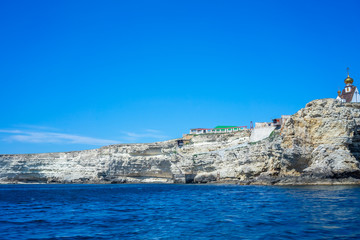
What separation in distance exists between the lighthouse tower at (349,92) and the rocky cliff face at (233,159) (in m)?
20.2

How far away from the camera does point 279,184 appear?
34.9 m

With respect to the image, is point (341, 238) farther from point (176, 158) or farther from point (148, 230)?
point (176, 158)

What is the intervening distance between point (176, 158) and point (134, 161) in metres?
9.05

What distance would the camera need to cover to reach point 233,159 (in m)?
47.7

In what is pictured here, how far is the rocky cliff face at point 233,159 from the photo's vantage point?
1329 inches

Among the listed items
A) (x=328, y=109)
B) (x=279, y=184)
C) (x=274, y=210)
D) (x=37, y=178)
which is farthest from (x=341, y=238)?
(x=37, y=178)

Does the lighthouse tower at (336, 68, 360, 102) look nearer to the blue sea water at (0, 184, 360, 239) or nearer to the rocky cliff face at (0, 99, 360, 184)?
the rocky cliff face at (0, 99, 360, 184)

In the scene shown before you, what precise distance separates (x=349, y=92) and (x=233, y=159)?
29635 mm

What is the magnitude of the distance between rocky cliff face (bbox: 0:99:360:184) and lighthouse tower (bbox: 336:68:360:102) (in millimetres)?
20158

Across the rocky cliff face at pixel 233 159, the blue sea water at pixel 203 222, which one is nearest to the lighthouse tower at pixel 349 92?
the rocky cliff face at pixel 233 159

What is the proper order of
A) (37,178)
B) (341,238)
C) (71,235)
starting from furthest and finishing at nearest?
(37,178) → (71,235) → (341,238)

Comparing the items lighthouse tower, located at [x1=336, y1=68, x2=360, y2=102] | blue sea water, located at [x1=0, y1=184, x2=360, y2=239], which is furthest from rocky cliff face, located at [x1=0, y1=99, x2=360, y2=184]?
lighthouse tower, located at [x1=336, y1=68, x2=360, y2=102]

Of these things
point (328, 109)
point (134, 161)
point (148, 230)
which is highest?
point (328, 109)

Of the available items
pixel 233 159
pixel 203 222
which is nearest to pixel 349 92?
pixel 233 159
